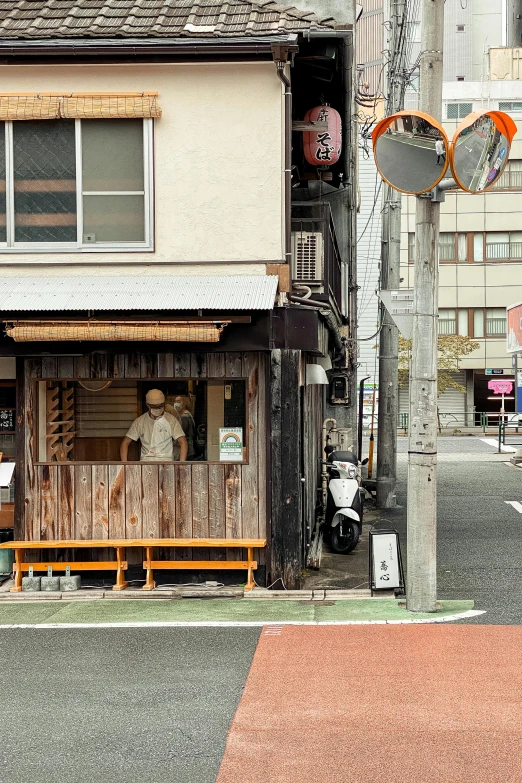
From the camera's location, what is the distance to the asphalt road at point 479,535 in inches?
411

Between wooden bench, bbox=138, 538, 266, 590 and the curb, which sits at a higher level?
wooden bench, bbox=138, 538, 266, 590

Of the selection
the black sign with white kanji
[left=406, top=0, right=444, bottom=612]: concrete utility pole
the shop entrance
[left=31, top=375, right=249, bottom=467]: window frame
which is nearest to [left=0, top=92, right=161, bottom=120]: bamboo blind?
[left=31, top=375, right=249, bottom=467]: window frame

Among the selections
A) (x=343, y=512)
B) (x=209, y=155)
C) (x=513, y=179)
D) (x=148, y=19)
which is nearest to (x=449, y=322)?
(x=513, y=179)

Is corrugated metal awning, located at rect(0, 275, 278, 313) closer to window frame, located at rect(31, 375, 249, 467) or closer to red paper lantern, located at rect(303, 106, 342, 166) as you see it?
window frame, located at rect(31, 375, 249, 467)

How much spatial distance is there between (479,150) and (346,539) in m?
6.21

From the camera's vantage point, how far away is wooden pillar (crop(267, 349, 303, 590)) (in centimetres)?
1069

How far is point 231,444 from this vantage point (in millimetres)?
11016

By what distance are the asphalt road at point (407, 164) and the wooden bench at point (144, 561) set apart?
4.15 m

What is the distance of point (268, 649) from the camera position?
8.23 meters

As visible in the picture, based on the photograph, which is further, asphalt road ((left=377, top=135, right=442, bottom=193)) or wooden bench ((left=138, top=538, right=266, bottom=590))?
wooden bench ((left=138, top=538, right=266, bottom=590))

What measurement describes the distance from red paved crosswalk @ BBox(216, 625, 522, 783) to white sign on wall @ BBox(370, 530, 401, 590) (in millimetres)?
1511

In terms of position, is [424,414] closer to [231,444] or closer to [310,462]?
[231,444]

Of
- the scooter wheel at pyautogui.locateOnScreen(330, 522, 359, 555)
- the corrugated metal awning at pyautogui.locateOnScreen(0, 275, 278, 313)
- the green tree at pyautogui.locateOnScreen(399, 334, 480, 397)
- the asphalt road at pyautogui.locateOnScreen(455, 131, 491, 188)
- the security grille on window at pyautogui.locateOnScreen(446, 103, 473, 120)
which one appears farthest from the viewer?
the security grille on window at pyautogui.locateOnScreen(446, 103, 473, 120)

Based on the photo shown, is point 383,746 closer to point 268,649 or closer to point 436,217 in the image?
point 268,649
